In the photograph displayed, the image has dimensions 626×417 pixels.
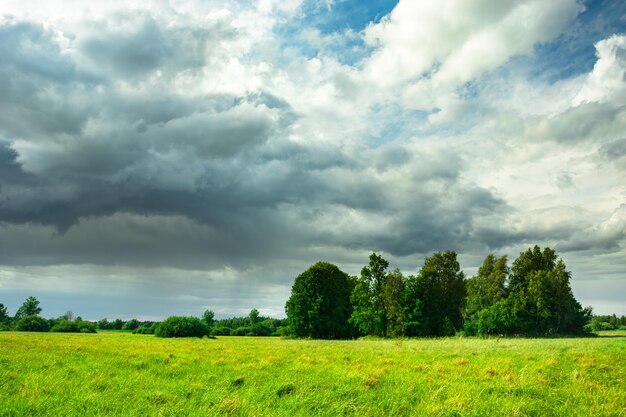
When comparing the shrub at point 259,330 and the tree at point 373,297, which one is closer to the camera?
the tree at point 373,297

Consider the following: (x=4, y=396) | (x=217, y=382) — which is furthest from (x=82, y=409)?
(x=217, y=382)

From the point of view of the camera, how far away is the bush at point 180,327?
69875 mm

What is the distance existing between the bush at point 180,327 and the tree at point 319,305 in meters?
16.5

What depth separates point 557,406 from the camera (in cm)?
1037

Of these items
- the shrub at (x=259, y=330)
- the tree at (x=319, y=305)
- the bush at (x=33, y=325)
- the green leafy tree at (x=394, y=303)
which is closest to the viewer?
the green leafy tree at (x=394, y=303)

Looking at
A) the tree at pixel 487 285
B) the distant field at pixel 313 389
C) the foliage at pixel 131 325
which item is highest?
the tree at pixel 487 285

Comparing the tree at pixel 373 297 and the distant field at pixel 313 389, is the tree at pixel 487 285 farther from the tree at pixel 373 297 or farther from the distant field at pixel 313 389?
the distant field at pixel 313 389

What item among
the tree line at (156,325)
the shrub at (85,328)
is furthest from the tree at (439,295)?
the shrub at (85,328)

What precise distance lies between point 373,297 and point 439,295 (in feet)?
42.8

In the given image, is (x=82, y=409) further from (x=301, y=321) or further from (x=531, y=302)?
(x=531, y=302)

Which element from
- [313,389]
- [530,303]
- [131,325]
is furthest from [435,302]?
[131,325]

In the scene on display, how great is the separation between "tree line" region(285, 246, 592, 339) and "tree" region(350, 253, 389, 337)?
0.15 m

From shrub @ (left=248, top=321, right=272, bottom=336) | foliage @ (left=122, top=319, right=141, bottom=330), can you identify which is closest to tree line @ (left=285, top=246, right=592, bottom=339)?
shrub @ (left=248, top=321, right=272, bottom=336)

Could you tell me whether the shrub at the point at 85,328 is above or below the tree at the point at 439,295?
below
